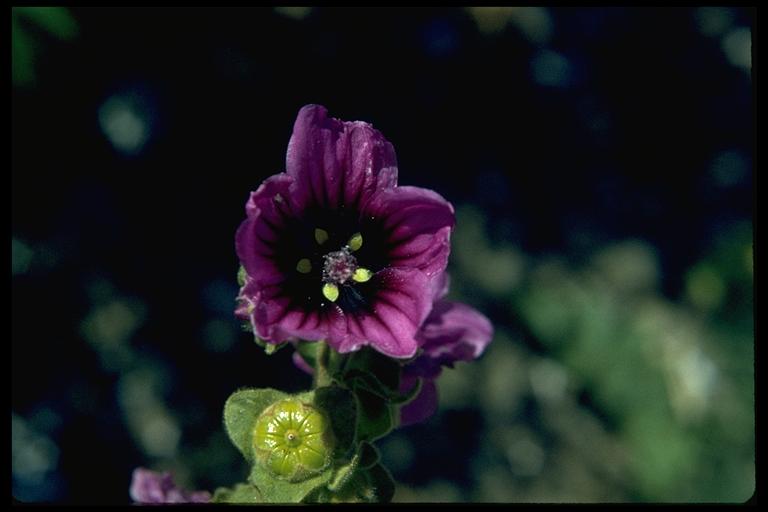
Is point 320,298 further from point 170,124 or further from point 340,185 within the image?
point 170,124

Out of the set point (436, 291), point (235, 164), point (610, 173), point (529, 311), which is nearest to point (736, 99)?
point (610, 173)

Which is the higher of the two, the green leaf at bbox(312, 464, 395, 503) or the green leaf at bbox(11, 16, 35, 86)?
the green leaf at bbox(11, 16, 35, 86)

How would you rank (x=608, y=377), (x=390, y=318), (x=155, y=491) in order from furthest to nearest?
(x=608, y=377), (x=155, y=491), (x=390, y=318)

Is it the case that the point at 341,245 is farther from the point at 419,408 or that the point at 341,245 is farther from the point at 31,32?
the point at 31,32

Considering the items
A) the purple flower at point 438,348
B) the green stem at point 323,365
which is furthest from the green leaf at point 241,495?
the purple flower at point 438,348

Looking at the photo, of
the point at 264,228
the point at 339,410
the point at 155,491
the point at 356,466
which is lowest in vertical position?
the point at 155,491

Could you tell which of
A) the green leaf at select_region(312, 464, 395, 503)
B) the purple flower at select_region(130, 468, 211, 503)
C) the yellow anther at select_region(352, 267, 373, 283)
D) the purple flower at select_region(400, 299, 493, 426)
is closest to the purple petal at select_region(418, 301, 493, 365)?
the purple flower at select_region(400, 299, 493, 426)

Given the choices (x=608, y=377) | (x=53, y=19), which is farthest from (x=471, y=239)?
(x=53, y=19)

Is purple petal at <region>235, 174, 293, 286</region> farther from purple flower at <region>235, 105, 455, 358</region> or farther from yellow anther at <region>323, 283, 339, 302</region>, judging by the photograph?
yellow anther at <region>323, 283, 339, 302</region>
